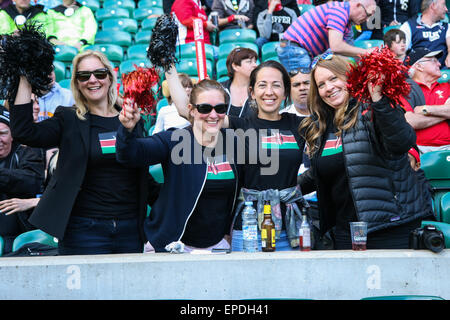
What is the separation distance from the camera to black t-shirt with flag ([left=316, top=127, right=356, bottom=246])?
2588 mm

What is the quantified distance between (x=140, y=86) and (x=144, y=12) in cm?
753

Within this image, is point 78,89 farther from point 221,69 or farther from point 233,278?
point 221,69

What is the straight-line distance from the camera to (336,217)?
2.70m

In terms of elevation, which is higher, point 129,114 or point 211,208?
point 129,114

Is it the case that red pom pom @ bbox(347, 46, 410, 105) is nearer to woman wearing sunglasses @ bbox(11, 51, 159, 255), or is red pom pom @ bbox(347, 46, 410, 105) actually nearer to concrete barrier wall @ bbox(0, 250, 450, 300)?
concrete barrier wall @ bbox(0, 250, 450, 300)

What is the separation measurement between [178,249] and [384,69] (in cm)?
125

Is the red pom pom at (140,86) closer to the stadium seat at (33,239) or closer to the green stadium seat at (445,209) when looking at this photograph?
the stadium seat at (33,239)

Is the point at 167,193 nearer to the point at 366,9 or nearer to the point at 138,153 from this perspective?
the point at 138,153

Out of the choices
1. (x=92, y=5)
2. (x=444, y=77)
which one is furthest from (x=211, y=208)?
(x=92, y=5)

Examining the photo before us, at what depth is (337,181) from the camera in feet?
8.65

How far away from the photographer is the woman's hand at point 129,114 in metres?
2.28

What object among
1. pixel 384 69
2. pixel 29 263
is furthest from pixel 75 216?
pixel 384 69

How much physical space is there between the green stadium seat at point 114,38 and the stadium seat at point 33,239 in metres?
5.17

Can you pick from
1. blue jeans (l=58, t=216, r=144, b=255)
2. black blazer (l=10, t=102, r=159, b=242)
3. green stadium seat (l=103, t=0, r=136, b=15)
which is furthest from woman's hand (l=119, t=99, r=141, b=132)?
green stadium seat (l=103, t=0, r=136, b=15)
